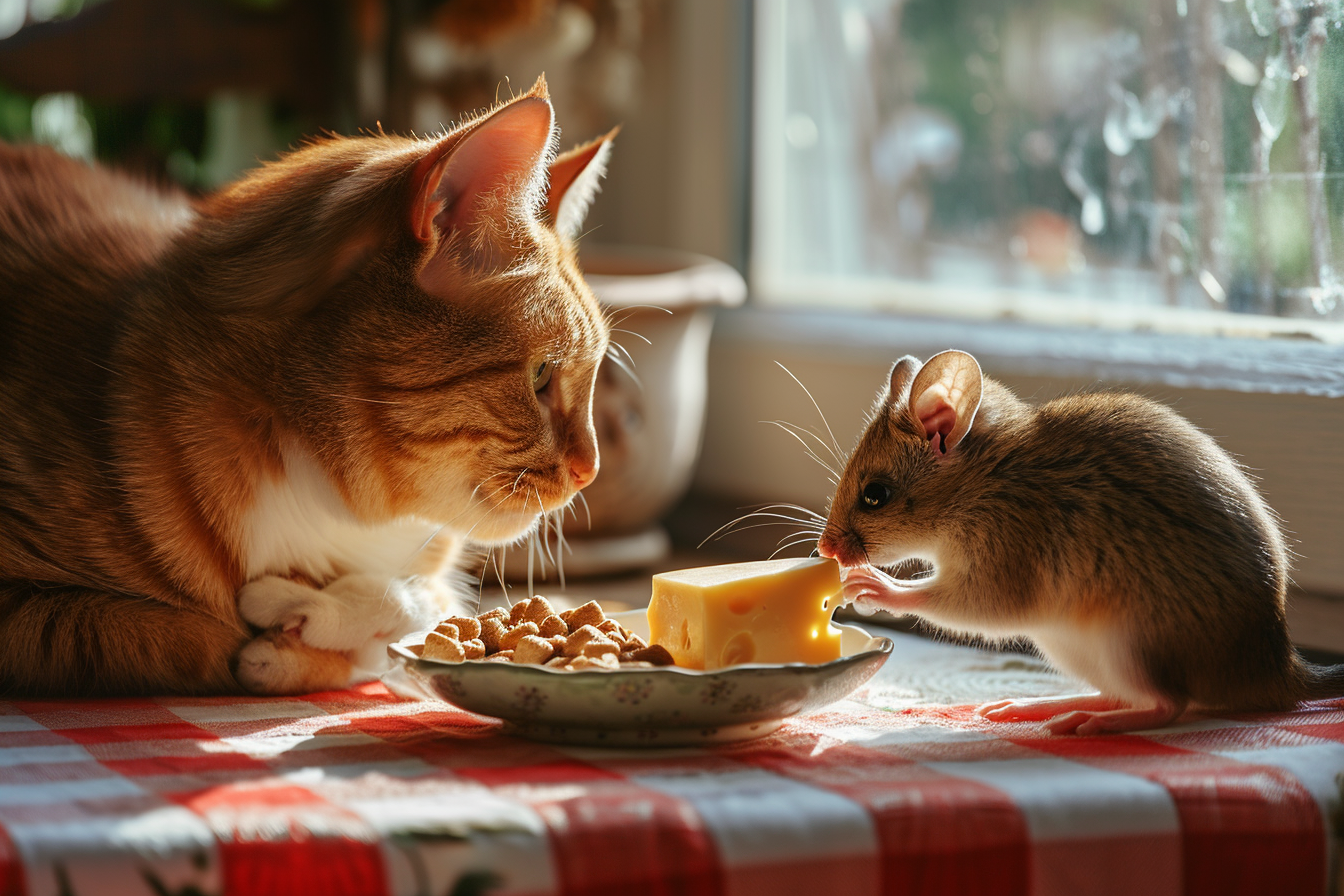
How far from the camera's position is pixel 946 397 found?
4.48 ft

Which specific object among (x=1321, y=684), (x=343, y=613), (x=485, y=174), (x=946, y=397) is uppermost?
(x=485, y=174)

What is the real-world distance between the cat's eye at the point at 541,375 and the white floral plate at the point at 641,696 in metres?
0.34

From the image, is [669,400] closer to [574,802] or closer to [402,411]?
[402,411]

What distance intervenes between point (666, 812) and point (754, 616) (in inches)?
11.7

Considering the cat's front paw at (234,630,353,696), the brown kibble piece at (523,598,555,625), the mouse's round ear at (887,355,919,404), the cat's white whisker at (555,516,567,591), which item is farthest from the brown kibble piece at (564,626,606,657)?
the mouse's round ear at (887,355,919,404)

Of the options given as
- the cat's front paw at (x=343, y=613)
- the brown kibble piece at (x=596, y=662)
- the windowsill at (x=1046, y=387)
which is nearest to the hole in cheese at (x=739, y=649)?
the brown kibble piece at (x=596, y=662)

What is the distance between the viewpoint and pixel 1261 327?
5.82 ft

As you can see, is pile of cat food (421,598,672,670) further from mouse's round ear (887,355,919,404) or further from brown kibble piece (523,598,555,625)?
mouse's round ear (887,355,919,404)

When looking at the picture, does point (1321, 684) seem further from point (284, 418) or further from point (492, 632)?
point (284, 418)

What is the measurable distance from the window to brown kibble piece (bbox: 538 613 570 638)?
3.58 ft

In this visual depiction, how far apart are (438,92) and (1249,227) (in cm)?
180

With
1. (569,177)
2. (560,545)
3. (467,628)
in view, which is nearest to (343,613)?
(467,628)

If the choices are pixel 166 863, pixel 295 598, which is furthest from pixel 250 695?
pixel 166 863

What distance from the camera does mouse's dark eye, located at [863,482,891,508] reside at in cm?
141
